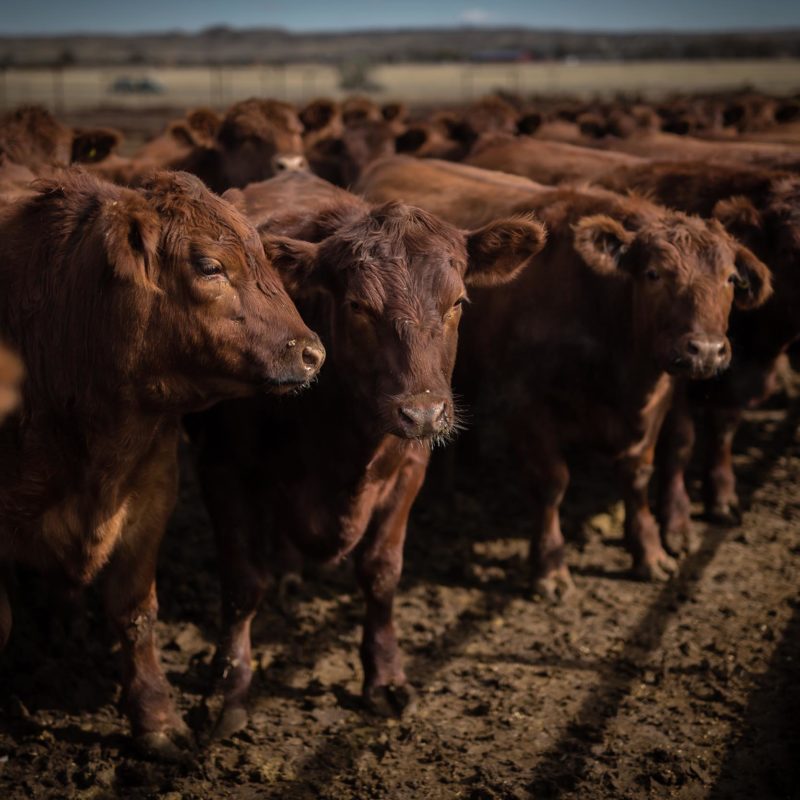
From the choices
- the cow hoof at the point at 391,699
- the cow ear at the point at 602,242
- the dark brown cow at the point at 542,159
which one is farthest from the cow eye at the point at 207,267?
the dark brown cow at the point at 542,159

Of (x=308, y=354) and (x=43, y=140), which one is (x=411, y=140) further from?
(x=308, y=354)

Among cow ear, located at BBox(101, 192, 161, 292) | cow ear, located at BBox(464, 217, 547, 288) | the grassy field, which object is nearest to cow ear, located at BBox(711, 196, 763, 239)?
cow ear, located at BBox(464, 217, 547, 288)

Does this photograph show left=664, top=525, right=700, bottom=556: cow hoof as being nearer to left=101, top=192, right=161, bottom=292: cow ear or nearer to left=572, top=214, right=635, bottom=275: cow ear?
left=572, top=214, right=635, bottom=275: cow ear

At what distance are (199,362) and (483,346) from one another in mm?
2575

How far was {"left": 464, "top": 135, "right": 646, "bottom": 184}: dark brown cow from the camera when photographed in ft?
25.5

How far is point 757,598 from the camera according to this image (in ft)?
17.9

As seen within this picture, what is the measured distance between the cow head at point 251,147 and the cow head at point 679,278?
4.11 meters

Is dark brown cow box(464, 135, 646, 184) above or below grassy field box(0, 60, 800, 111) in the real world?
below

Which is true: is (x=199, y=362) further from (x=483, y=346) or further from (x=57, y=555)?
(x=483, y=346)

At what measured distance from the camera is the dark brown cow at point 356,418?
3.67m

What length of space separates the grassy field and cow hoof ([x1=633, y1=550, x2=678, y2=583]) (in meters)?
41.1

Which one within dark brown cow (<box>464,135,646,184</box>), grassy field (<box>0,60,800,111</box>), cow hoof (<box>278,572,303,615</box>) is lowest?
cow hoof (<box>278,572,303,615</box>)

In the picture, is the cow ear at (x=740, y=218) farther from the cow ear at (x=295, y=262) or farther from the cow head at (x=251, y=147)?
the cow head at (x=251, y=147)

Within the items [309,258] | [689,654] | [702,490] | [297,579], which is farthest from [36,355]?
[702,490]
